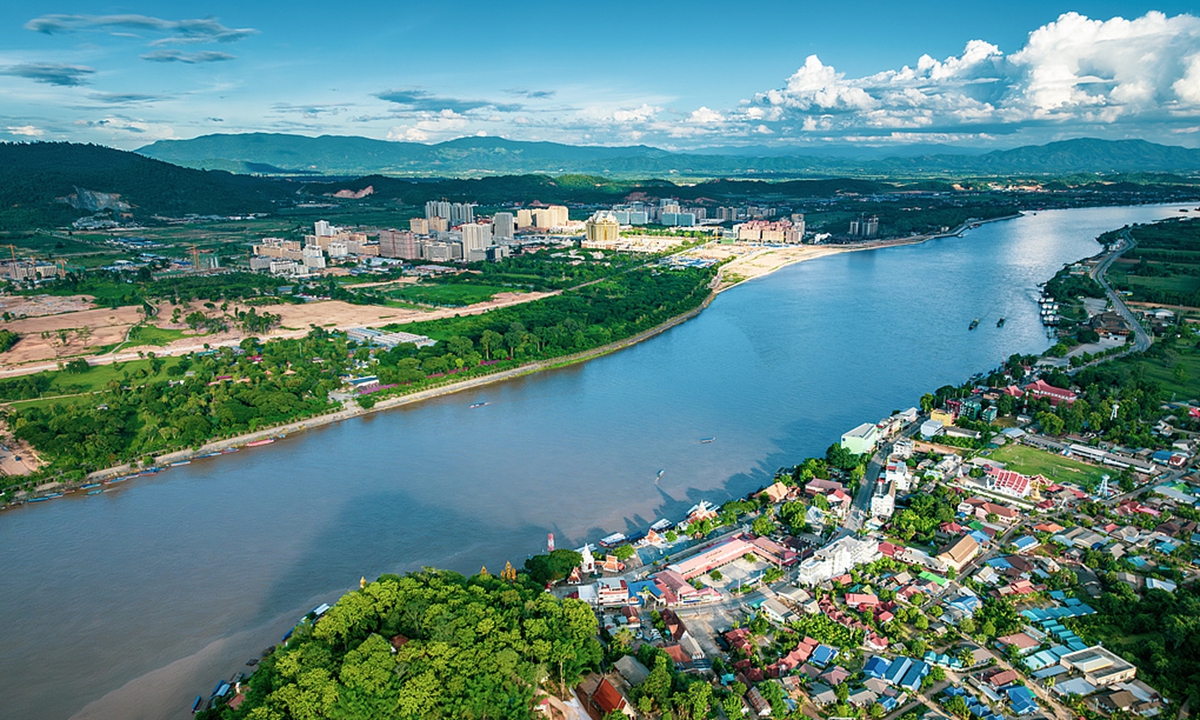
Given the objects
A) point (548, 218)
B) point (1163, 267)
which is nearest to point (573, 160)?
point (548, 218)

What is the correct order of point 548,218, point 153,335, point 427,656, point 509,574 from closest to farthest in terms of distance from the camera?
point 427,656
point 509,574
point 153,335
point 548,218

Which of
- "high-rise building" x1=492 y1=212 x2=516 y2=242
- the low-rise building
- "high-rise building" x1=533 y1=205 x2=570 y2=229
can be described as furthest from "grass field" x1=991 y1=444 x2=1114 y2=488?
"high-rise building" x1=533 y1=205 x2=570 y2=229

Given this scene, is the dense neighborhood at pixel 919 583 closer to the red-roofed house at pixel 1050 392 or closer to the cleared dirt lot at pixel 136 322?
the red-roofed house at pixel 1050 392

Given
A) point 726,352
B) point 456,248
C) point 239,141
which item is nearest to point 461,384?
point 726,352

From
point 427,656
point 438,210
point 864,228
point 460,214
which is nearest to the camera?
point 427,656

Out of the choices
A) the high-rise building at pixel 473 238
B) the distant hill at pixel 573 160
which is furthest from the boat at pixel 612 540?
the distant hill at pixel 573 160

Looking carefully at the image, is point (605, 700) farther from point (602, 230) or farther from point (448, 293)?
point (602, 230)

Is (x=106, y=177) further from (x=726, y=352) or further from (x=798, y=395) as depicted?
(x=798, y=395)
